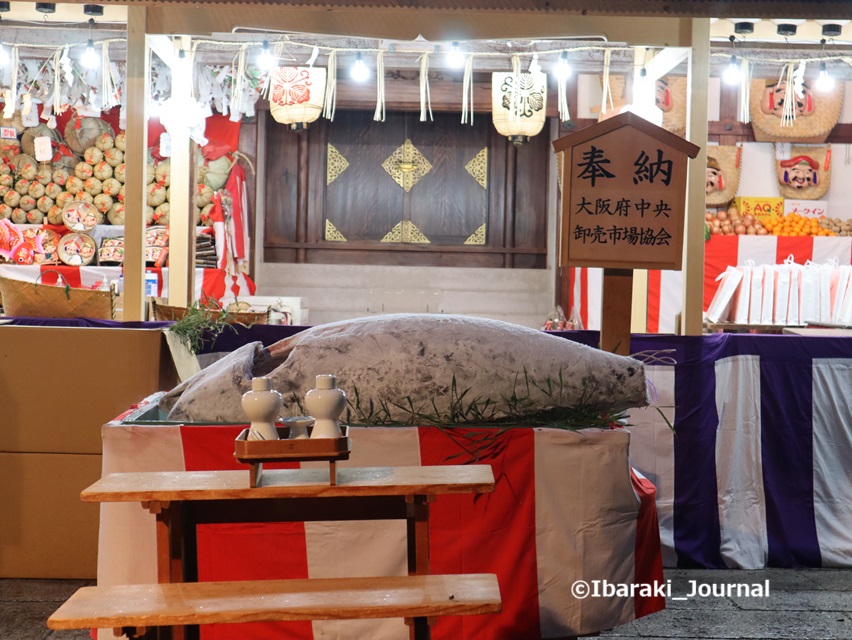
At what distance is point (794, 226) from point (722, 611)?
19.4ft

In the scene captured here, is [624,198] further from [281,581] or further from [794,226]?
[794,226]

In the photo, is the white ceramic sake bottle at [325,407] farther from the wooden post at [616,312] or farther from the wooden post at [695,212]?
the wooden post at [695,212]

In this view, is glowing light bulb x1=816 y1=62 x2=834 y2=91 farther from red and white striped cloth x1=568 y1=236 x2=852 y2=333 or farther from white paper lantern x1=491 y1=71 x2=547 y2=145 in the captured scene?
white paper lantern x1=491 y1=71 x2=547 y2=145

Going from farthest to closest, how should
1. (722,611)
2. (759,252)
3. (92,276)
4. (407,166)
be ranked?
(407,166) → (92,276) → (759,252) → (722,611)

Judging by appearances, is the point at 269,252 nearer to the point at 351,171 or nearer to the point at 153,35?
the point at 351,171

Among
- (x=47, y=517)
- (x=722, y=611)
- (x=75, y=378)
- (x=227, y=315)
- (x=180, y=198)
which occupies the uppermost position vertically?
(x=180, y=198)

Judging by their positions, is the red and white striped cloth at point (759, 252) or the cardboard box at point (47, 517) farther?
the red and white striped cloth at point (759, 252)

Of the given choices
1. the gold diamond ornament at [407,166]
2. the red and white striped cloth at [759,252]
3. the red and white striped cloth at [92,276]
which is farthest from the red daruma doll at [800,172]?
the red and white striped cloth at [92,276]

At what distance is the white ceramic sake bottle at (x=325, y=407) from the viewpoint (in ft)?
6.00

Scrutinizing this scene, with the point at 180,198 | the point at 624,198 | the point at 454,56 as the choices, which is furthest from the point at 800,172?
the point at 624,198

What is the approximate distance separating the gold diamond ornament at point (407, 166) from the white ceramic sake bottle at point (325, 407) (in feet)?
25.0

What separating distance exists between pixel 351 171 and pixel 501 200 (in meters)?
1.57

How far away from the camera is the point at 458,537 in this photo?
2307mm

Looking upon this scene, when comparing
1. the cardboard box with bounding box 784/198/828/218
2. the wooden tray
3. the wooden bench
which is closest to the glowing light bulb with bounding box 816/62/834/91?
the cardboard box with bounding box 784/198/828/218
